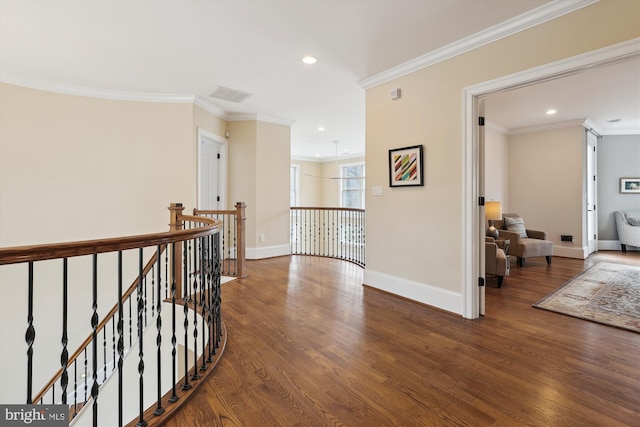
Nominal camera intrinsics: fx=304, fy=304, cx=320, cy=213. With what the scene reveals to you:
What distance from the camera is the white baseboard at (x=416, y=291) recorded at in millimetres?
3016

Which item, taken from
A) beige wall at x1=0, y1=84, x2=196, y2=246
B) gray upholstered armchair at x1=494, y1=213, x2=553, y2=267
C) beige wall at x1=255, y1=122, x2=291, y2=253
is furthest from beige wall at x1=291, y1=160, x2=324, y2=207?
gray upholstered armchair at x1=494, y1=213, x2=553, y2=267

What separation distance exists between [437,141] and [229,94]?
3.02m

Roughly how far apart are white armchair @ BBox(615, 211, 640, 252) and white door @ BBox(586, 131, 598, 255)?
418 millimetres

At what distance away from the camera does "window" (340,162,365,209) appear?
32.0ft

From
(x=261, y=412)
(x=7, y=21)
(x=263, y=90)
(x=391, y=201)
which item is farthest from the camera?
(x=263, y=90)

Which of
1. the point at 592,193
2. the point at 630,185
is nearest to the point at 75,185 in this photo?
the point at 592,193

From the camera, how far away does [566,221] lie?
595 centimetres

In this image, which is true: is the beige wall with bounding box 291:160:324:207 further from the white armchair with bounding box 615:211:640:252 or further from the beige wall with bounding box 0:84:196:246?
the white armchair with bounding box 615:211:640:252

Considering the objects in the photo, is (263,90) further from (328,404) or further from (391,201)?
(328,404)

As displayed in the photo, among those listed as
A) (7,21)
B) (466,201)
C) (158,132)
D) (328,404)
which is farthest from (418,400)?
(158,132)

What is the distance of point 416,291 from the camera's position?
335cm

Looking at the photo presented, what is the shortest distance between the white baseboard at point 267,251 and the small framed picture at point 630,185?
7.35 meters

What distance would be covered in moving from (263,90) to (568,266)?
571cm

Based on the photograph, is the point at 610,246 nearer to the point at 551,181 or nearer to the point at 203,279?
the point at 551,181
